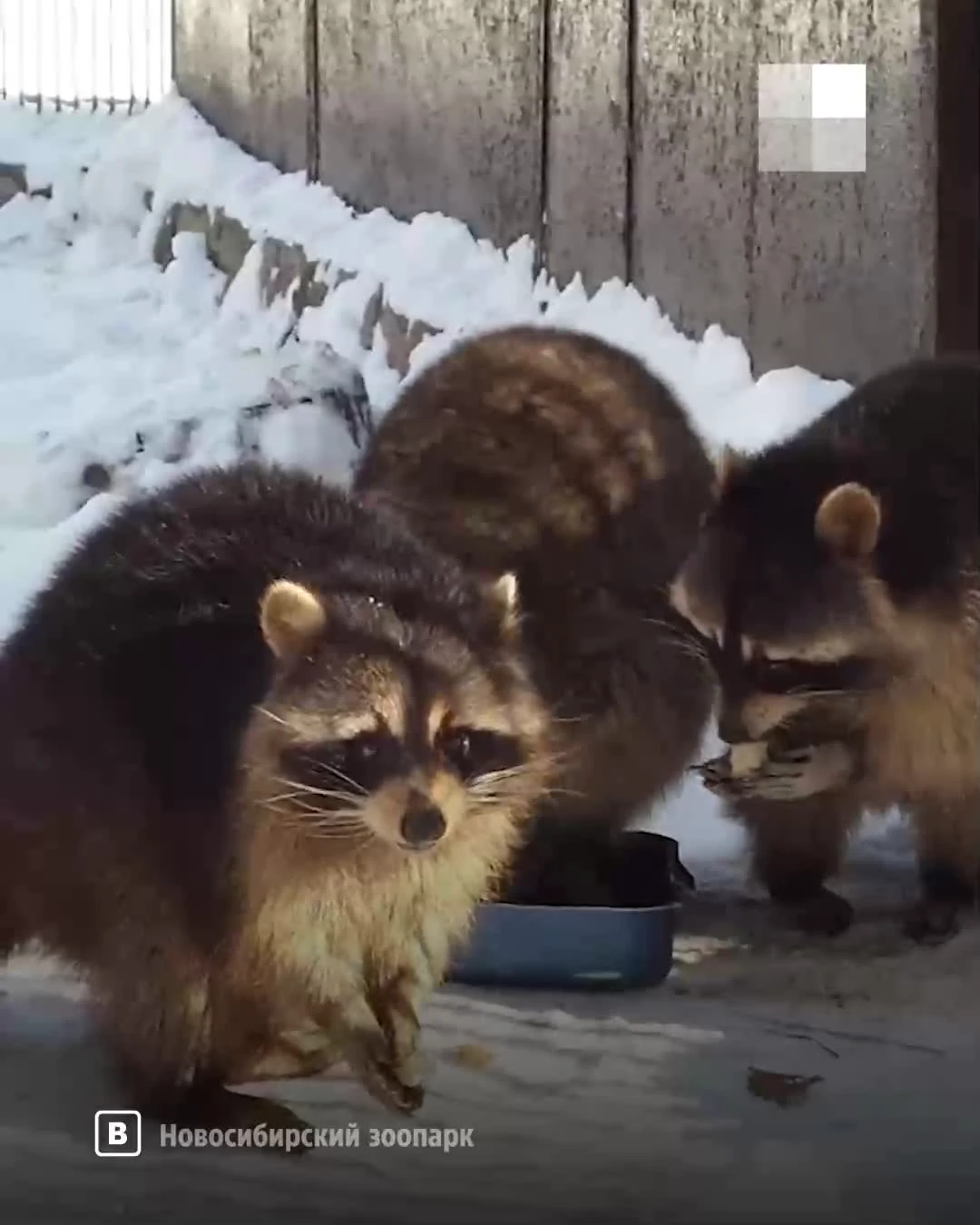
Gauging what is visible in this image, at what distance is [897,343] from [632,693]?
0.32 meters

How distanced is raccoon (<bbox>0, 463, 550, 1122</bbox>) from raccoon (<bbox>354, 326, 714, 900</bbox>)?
5 cm

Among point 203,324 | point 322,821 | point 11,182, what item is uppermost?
point 11,182

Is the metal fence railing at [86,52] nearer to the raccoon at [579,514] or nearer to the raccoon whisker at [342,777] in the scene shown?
the raccoon at [579,514]

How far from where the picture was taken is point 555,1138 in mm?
1426

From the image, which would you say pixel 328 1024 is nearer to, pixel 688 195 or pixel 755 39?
pixel 688 195

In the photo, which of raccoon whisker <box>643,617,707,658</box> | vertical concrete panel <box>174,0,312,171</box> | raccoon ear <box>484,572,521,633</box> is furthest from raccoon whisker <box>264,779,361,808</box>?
vertical concrete panel <box>174,0,312,171</box>

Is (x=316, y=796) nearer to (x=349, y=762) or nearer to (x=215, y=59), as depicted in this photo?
(x=349, y=762)

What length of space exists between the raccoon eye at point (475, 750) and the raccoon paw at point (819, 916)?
28 cm

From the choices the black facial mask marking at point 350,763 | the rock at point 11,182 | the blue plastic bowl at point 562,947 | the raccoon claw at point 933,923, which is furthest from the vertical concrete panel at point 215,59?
the raccoon claw at point 933,923

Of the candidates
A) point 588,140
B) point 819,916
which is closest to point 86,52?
point 588,140

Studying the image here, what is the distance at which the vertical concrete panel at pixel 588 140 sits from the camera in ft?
4.84

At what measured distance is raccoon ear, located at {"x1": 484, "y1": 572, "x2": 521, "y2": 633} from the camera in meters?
1.39

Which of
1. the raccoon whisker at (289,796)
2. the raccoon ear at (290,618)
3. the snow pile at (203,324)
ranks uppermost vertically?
the snow pile at (203,324)

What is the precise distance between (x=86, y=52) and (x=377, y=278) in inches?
10.5
